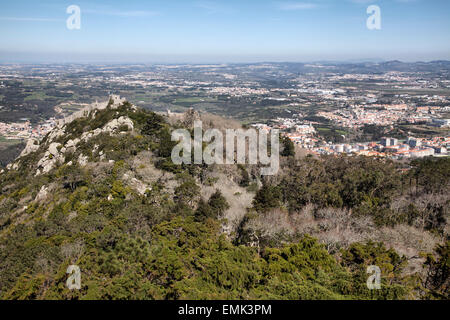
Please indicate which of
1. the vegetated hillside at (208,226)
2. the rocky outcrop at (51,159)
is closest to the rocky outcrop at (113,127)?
the vegetated hillside at (208,226)

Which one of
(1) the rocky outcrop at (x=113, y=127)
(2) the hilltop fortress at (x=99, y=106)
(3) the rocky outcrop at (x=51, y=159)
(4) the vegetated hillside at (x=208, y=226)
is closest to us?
(4) the vegetated hillside at (x=208, y=226)

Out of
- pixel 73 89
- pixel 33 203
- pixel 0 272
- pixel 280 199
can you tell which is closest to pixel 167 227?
pixel 0 272

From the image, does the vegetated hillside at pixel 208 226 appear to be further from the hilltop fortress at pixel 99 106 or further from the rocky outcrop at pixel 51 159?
the hilltop fortress at pixel 99 106

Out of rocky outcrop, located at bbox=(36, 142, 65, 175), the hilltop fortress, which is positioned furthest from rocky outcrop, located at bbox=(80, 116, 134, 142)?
the hilltop fortress

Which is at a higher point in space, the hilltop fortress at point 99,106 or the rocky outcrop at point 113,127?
the hilltop fortress at point 99,106

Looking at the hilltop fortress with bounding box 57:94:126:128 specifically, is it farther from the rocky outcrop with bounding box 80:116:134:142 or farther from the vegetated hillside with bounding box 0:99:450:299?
the vegetated hillside with bounding box 0:99:450:299

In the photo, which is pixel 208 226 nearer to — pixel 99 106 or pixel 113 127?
pixel 113 127

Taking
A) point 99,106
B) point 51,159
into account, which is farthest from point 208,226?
point 99,106
